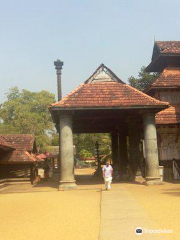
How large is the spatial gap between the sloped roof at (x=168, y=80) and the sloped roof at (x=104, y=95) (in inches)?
163

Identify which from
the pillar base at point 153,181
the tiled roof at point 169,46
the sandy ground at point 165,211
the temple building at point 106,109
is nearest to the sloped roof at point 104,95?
the temple building at point 106,109

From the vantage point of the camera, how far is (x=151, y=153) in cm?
1413

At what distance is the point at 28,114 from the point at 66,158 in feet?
130

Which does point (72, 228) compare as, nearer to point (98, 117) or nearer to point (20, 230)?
point (20, 230)

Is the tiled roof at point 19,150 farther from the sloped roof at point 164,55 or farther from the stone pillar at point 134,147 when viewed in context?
the sloped roof at point 164,55

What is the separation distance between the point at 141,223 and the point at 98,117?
11203mm

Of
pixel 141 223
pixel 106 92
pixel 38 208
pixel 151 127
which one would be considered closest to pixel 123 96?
pixel 106 92

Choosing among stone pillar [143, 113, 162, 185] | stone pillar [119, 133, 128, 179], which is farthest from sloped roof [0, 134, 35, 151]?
stone pillar [143, 113, 162, 185]

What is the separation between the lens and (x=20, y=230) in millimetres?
5945

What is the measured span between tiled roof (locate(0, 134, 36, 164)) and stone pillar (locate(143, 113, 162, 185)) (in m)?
8.36

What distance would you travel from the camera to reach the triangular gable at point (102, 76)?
15758 millimetres

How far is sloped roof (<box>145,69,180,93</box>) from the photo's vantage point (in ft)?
61.1

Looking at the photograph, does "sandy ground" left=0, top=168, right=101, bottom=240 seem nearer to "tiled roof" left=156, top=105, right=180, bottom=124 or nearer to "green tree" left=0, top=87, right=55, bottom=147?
"tiled roof" left=156, top=105, right=180, bottom=124

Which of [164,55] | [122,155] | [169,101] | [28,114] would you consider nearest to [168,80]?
[169,101]
